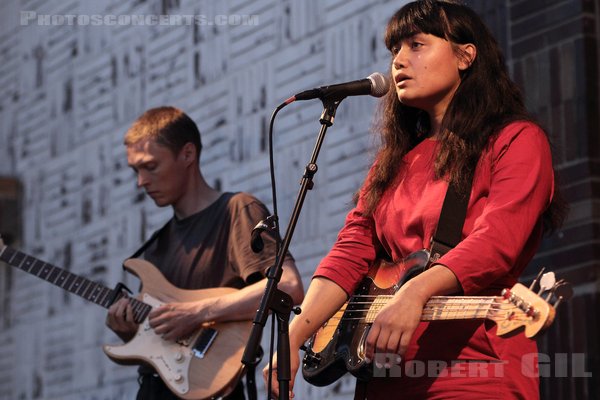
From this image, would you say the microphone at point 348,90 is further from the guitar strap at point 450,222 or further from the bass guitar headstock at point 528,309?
the bass guitar headstock at point 528,309

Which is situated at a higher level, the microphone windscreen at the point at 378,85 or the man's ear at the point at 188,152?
the man's ear at the point at 188,152

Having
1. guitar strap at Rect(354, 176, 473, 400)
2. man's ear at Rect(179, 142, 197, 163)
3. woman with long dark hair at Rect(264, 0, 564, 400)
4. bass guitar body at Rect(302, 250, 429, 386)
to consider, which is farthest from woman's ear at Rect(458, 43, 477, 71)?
man's ear at Rect(179, 142, 197, 163)

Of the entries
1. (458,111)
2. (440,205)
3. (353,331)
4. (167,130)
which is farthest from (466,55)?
(167,130)

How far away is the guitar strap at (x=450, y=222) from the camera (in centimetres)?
261

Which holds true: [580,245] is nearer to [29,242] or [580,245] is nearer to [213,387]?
[213,387]

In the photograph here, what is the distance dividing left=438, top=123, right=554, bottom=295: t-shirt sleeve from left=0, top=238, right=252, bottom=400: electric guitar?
5.35 feet

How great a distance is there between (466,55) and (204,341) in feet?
5.67

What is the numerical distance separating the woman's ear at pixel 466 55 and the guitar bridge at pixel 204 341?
5.49 feet

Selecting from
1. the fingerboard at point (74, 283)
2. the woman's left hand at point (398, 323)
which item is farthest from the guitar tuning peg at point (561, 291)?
the fingerboard at point (74, 283)

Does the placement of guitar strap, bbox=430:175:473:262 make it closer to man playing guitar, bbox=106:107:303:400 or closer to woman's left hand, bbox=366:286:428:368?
woman's left hand, bbox=366:286:428:368

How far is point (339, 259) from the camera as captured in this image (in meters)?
2.90

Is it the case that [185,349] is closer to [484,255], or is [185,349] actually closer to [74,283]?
[74,283]

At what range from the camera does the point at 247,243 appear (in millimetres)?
4047

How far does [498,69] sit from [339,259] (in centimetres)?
63
